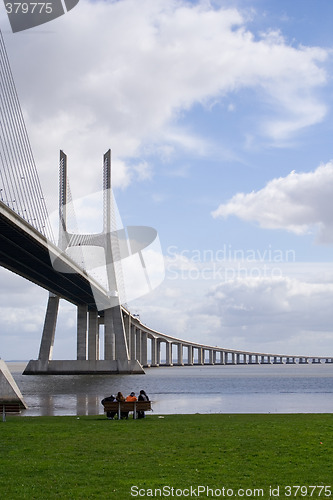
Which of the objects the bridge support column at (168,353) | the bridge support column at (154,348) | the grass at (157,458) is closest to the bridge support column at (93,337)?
the bridge support column at (154,348)

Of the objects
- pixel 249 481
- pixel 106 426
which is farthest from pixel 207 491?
pixel 106 426

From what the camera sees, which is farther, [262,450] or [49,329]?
[49,329]

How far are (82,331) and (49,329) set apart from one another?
6346mm

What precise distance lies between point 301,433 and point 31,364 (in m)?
71.1

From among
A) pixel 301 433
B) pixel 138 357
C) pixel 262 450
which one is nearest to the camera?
pixel 262 450

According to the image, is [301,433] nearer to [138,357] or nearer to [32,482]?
[32,482]

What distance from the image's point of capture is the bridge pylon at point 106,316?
7150 centimetres

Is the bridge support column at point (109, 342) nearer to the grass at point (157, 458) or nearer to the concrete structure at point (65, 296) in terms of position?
the concrete structure at point (65, 296)

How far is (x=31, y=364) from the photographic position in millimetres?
80250

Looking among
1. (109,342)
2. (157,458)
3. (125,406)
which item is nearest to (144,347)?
(109,342)

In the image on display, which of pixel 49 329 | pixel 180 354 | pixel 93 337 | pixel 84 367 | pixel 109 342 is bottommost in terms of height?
pixel 84 367

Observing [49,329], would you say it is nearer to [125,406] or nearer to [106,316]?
[106,316]

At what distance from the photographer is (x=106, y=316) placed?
79312 millimetres

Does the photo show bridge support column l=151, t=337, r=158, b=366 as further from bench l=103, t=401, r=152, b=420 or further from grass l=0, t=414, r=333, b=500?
grass l=0, t=414, r=333, b=500
